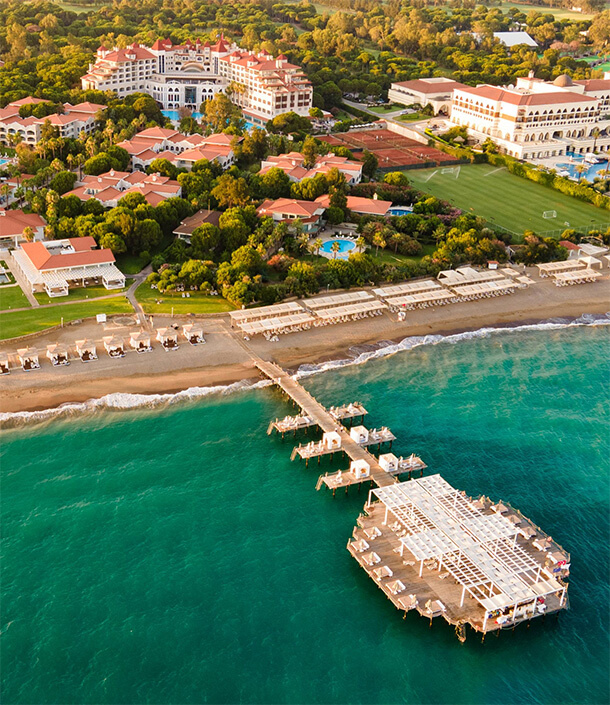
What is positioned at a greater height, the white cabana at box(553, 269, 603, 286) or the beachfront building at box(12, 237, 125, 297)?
the beachfront building at box(12, 237, 125, 297)

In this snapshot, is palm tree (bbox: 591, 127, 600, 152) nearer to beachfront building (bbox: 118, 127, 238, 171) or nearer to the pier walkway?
beachfront building (bbox: 118, 127, 238, 171)

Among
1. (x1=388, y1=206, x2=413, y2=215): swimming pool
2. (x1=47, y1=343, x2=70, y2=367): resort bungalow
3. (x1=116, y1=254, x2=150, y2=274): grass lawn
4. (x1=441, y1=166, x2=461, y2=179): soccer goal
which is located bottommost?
(x1=116, y1=254, x2=150, y2=274): grass lawn

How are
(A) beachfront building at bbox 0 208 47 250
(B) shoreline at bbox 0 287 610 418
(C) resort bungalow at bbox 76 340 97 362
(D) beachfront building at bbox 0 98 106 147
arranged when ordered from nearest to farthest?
1. (B) shoreline at bbox 0 287 610 418
2. (C) resort bungalow at bbox 76 340 97 362
3. (A) beachfront building at bbox 0 208 47 250
4. (D) beachfront building at bbox 0 98 106 147

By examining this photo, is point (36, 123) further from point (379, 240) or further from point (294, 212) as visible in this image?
point (379, 240)

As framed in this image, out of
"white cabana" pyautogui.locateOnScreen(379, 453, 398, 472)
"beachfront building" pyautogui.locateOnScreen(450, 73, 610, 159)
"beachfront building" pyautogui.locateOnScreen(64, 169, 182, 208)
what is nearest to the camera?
"white cabana" pyautogui.locateOnScreen(379, 453, 398, 472)

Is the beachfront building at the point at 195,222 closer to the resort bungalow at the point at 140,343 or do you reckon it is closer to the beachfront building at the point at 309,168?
the beachfront building at the point at 309,168

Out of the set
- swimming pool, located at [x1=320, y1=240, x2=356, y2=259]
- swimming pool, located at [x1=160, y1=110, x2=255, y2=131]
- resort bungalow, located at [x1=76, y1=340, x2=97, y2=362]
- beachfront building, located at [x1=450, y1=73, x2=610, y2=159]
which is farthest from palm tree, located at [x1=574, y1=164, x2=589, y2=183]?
resort bungalow, located at [x1=76, y1=340, x2=97, y2=362]

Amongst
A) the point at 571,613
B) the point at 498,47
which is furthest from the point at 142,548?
the point at 498,47

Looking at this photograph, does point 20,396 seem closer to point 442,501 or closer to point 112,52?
point 442,501

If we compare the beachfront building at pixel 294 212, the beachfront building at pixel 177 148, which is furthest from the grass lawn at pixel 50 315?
the beachfront building at pixel 177 148
